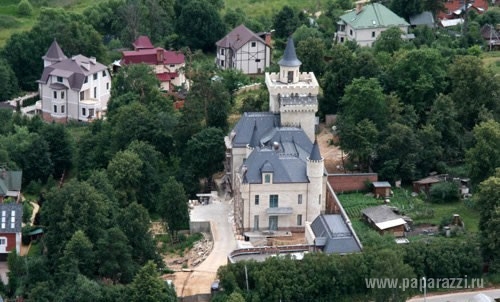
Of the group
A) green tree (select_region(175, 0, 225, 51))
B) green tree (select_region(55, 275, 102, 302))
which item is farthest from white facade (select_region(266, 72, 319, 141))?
green tree (select_region(175, 0, 225, 51))

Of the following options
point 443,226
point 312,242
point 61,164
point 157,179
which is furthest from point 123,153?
point 443,226

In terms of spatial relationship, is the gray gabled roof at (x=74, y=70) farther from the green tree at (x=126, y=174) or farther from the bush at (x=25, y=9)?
the bush at (x=25, y=9)

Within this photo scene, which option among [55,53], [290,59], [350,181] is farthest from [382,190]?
[55,53]

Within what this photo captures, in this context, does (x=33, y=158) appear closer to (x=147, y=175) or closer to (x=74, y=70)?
(x=147, y=175)

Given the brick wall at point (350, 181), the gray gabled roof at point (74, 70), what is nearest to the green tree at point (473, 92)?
the brick wall at point (350, 181)

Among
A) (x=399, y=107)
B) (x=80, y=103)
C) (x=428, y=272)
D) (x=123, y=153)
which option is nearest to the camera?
(x=428, y=272)

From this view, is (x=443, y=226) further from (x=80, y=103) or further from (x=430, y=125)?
(x=80, y=103)
